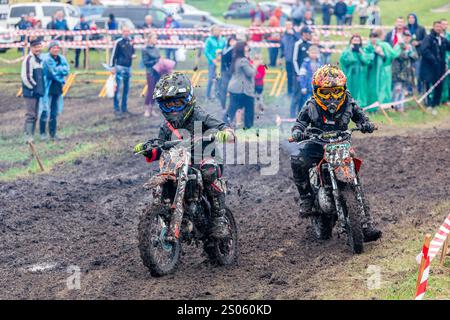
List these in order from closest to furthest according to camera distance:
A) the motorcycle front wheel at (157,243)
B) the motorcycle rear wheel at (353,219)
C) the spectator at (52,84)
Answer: the motorcycle front wheel at (157,243) < the motorcycle rear wheel at (353,219) < the spectator at (52,84)

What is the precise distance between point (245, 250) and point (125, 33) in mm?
13541

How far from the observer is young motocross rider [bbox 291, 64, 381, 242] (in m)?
11.2

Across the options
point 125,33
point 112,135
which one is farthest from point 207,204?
point 125,33

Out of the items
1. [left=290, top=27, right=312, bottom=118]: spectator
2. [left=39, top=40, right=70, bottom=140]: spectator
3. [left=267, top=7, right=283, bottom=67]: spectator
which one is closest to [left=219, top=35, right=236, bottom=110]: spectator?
[left=290, top=27, right=312, bottom=118]: spectator

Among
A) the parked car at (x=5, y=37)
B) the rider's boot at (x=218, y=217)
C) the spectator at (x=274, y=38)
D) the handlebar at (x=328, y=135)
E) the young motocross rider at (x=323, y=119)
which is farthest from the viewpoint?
the spectator at (x=274, y=38)

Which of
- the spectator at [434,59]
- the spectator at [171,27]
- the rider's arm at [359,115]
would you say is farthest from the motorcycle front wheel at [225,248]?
the spectator at [171,27]

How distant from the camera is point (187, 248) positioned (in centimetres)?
1166

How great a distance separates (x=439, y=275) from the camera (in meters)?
9.84

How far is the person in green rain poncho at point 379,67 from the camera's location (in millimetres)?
22844

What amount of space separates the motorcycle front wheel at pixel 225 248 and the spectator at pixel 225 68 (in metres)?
11.2

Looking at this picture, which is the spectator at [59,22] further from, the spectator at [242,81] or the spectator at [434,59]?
the spectator at [434,59]

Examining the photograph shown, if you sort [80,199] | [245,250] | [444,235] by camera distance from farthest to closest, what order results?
[80,199] → [245,250] → [444,235]
